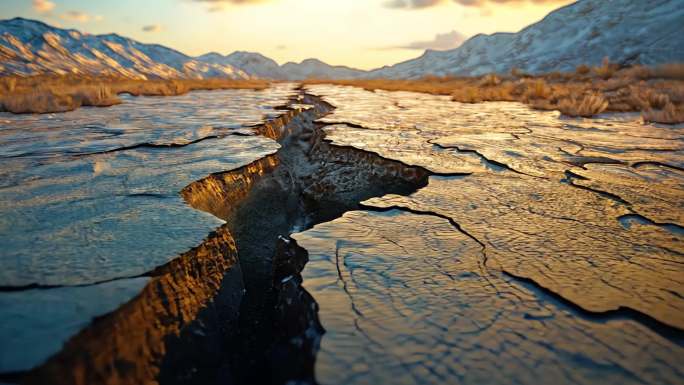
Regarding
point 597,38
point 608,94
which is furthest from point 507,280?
point 597,38

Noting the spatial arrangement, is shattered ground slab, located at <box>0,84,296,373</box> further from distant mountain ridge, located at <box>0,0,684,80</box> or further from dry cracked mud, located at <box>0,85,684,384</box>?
distant mountain ridge, located at <box>0,0,684,80</box>

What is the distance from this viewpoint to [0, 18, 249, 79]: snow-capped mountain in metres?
54.4

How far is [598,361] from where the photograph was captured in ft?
2.41

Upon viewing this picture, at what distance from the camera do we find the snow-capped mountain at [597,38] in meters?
27.9

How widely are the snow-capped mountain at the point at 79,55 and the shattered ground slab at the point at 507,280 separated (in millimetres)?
58591

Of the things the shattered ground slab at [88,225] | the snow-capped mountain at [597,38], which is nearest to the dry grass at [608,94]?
the shattered ground slab at [88,225]

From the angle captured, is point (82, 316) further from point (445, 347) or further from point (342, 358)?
point (445, 347)

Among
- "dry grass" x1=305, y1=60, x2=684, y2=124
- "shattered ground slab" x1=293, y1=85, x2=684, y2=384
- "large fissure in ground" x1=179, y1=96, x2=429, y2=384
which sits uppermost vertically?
"dry grass" x1=305, y1=60, x2=684, y2=124

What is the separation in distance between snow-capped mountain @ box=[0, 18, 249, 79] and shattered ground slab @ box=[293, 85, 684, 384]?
192ft

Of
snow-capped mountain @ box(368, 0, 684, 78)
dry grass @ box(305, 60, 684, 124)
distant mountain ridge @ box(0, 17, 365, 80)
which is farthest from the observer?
distant mountain ridge @ box(0, 17, 365, 80)

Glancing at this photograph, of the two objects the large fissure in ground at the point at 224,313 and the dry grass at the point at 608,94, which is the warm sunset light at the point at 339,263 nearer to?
the large fissure in ground at the point at 224,313

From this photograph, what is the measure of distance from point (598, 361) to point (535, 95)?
814cm

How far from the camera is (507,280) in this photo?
3.37ft

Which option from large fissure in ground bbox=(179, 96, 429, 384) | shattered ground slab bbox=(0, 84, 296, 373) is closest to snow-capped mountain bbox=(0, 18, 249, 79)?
shattered ground slab bbox=(0, 84, 296, 373)
